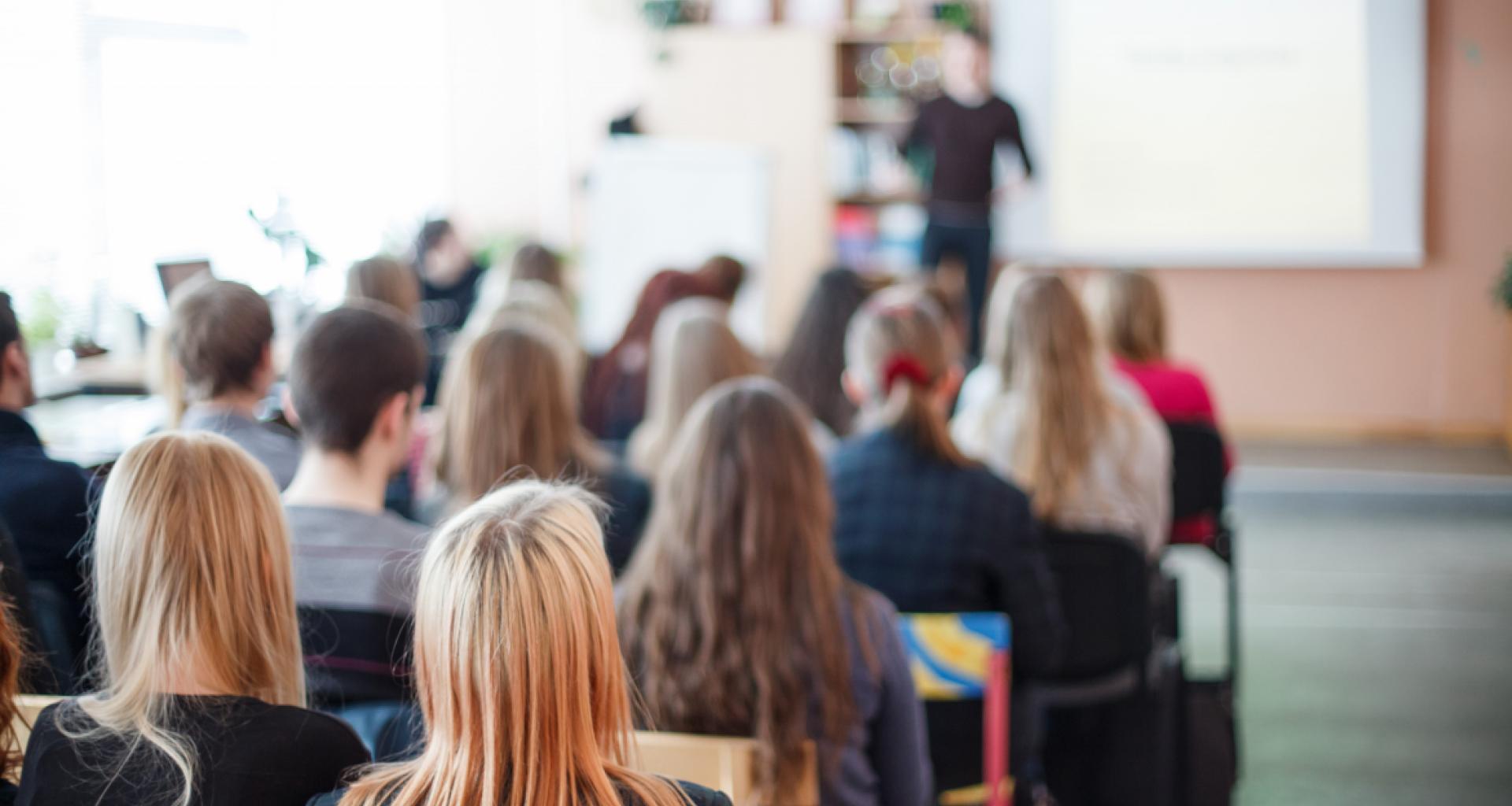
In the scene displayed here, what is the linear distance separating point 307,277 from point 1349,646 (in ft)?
14.1

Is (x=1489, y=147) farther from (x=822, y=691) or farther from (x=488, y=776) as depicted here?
(x=488, y=776)

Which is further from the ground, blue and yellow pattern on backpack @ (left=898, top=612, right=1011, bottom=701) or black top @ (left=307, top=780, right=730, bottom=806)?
black top @ (left=307, top=780, right=730, bottom=806)

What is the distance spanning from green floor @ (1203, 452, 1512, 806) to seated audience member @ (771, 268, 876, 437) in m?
1.45

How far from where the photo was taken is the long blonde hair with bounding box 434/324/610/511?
266 cm

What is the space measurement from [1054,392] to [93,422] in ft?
9.76

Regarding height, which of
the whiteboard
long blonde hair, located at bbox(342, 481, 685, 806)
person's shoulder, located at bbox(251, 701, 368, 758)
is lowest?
person's shoulder, located at bbox(251, 701, 368, 758)

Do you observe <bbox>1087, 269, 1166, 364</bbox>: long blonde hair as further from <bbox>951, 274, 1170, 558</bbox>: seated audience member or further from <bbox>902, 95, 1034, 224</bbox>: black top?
<bbox>902, 95, 1034, 224</bbox>: black top

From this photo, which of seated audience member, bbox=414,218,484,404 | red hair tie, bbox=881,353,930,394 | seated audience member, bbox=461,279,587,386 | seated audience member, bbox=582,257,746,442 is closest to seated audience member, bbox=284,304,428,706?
red hair tie, bbox=881,353,930,394

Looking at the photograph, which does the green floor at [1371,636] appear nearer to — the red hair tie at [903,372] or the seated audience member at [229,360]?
the red hair tie at [903,372]

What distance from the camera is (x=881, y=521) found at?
2.44m

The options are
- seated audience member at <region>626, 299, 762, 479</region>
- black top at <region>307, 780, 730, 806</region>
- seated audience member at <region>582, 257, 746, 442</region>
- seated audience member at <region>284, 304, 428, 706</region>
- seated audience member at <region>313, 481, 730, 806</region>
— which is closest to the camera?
seated audience member at <region>313, 481, 730, 806</region>

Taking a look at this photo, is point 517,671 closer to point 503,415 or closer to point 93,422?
point 503,415

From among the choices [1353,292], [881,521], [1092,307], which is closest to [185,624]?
[881,521]

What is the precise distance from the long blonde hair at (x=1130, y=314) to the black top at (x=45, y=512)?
2621 millimetres
